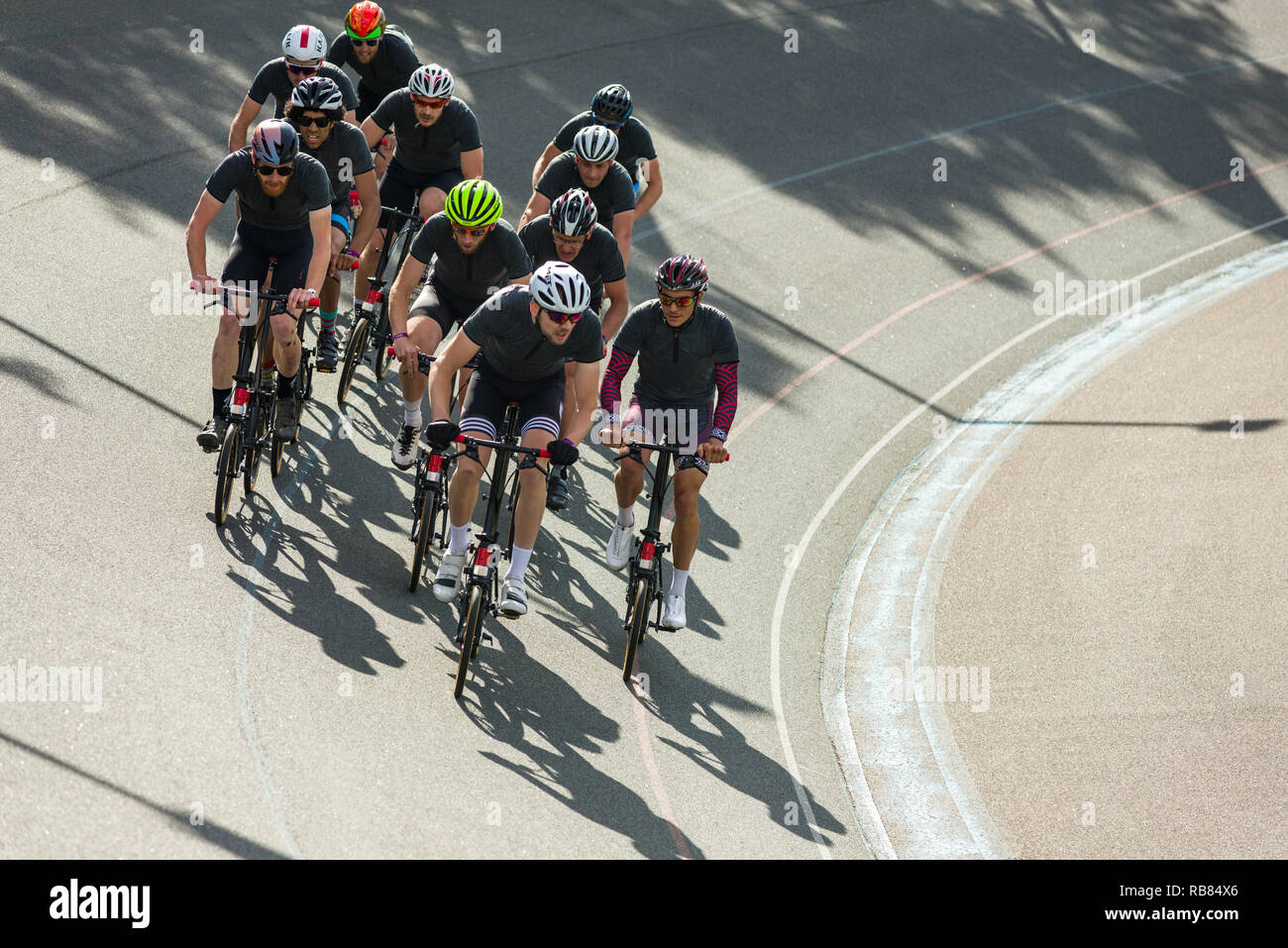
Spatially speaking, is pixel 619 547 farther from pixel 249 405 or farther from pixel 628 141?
pixel 628 141

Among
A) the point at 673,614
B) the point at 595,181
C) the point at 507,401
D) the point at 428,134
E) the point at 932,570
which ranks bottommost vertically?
the point at 673,614

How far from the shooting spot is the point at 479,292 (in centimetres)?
847

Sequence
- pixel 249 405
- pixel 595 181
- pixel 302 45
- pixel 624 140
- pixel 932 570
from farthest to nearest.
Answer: pixel 624 140, pixel 932 570, pixel 302 45, pixel 595 181, pixel 249 405

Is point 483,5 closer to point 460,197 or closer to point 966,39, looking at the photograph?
point 966,39

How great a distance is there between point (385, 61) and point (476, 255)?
12.6 feet

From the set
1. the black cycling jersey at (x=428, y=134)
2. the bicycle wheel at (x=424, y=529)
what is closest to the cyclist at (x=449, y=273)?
the bicycle wheel at (x=424, y=529)

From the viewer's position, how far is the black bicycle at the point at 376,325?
9867 millimetres

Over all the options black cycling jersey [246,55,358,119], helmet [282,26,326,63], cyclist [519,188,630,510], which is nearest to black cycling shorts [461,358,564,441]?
cyclist [519,188,630,510]

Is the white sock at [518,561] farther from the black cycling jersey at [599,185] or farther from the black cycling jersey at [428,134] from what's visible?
the black cycling jersey at [428,134]

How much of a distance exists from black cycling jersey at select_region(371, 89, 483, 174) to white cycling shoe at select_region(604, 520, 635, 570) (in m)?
3.28

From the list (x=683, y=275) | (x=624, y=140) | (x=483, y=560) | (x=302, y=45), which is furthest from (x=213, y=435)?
(x=624, y=140)

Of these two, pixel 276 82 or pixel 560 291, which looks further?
pixel 276 82

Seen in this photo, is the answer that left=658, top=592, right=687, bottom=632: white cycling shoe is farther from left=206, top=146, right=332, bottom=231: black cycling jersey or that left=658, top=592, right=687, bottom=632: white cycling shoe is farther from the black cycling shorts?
left=206, top=146, right=332, bottom=231: black cycling jersey

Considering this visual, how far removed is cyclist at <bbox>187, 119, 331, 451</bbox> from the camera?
25.4ft
